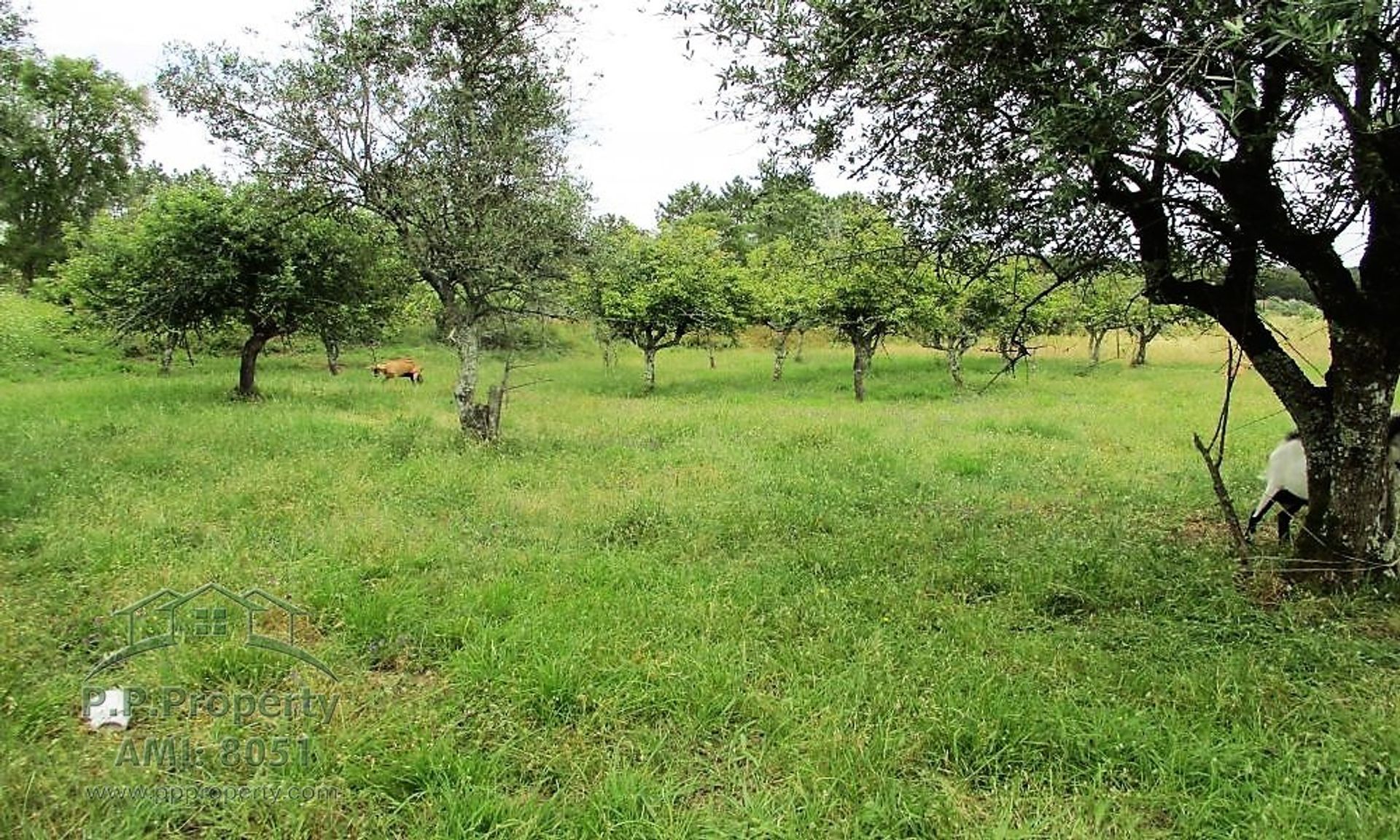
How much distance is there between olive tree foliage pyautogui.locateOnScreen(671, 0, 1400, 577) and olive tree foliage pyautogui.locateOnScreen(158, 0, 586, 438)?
6975 millimetres

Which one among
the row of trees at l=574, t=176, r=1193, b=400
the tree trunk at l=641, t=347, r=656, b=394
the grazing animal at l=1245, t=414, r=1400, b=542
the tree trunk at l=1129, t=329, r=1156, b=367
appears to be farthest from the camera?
the tree trunk at l=1129, t=329, r=1156, b=367

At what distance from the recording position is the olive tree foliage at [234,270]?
1527cm

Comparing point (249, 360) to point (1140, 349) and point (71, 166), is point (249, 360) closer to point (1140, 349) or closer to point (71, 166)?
point (71, 166)

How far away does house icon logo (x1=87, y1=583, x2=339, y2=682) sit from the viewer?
15.2ft

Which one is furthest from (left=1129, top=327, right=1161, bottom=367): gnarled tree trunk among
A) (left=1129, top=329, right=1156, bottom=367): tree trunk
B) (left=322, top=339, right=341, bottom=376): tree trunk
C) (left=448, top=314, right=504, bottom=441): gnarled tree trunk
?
(left=322, top=339, right=341, bottom=376): tree trunk

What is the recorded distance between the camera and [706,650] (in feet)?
15.2

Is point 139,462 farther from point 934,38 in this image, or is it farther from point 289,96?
point 934,38

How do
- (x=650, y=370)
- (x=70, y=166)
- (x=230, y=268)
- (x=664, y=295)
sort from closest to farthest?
(x=230, y=268) < (x=664, y=295) < (x=650, y=370) < (x=70, y=166)

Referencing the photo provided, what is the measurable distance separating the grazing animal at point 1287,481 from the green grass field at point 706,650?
0.70 meters

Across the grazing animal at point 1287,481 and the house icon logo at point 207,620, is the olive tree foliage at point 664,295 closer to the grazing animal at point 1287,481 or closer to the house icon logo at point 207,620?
the house icon logo at point 207,620

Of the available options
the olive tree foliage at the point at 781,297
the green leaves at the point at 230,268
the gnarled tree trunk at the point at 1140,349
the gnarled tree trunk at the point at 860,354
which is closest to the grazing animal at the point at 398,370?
the green leaves at the point at 230,268

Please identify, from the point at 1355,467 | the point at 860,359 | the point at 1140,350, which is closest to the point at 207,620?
the point at 1355,467

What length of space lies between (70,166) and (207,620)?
1722 inches

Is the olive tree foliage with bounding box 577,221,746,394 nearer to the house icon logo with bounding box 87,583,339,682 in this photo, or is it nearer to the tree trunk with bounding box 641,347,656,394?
the tree trunk with bounding box 641,347,656,394
